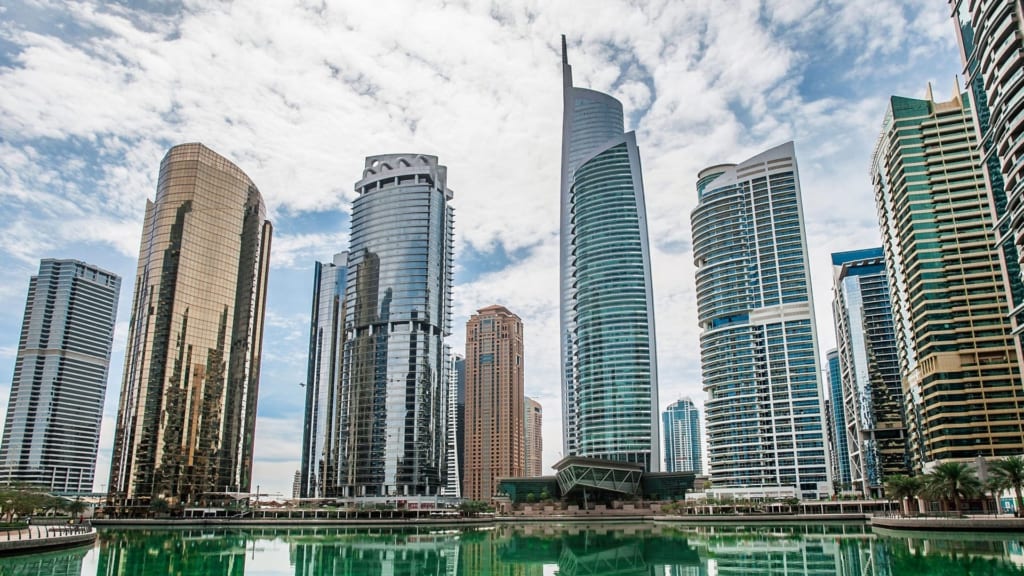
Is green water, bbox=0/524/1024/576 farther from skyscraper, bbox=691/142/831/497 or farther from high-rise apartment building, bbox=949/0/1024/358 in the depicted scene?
skyscraper, bbox=691/142/831/497

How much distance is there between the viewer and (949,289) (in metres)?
114

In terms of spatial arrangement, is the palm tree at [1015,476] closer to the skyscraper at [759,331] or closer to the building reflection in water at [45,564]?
the building reflection in water at [45,564]

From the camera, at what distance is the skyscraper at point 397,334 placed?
523 ft

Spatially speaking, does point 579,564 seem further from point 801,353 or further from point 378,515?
point 801,353

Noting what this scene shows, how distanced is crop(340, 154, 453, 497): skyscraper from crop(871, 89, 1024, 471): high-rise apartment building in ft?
307

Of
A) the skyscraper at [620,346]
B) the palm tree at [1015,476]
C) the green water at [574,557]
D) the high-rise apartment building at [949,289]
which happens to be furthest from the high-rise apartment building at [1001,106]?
the skyscraper at [620,346]

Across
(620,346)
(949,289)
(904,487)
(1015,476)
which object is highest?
(620,346)

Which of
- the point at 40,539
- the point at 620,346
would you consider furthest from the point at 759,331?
the point at 40,539

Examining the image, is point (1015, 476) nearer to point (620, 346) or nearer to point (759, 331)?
point (759, 331)

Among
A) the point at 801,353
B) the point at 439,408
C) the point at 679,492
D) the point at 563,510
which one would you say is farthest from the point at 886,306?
the point at 439,408

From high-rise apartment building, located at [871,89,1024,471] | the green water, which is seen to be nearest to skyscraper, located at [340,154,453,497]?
the green water

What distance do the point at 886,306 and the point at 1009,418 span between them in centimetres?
7547

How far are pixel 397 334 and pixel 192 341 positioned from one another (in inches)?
1693

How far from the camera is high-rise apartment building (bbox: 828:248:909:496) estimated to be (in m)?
165
